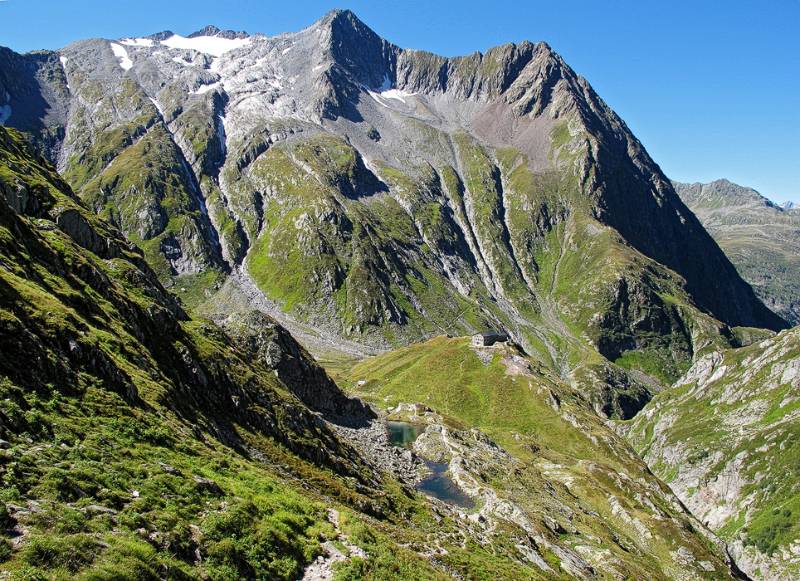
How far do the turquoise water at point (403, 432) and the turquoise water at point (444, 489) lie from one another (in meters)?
17.4

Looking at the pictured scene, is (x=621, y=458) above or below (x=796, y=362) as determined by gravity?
below

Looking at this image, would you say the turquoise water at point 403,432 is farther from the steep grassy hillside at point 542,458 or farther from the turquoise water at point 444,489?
the turquoise water at point 444,489

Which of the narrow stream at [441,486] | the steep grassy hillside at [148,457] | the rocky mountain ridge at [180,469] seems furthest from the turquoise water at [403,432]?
the steep grassy hillside at [148,457]

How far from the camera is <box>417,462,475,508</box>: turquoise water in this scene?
230 feet

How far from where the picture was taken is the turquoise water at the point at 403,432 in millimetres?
100069

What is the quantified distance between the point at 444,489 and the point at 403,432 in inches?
1383

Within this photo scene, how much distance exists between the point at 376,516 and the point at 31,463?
99.2 ft

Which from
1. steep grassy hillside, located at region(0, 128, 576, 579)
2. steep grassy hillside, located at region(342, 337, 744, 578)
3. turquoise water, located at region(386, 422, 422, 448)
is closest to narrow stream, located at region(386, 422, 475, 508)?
turquoise water, located at region(386, 422, 422, 448)

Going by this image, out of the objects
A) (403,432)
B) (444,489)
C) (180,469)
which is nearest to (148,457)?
(180,469)

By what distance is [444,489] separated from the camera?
7412 centimetres

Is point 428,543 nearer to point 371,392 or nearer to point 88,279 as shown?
point 88,279

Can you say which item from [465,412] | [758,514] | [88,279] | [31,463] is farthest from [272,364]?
[758,514]

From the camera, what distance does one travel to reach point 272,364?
288ft

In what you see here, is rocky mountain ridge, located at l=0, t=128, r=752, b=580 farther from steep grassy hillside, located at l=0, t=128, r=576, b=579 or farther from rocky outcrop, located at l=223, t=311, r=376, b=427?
rocky outcrop, located at l=223, t=311, r=376, b=427
